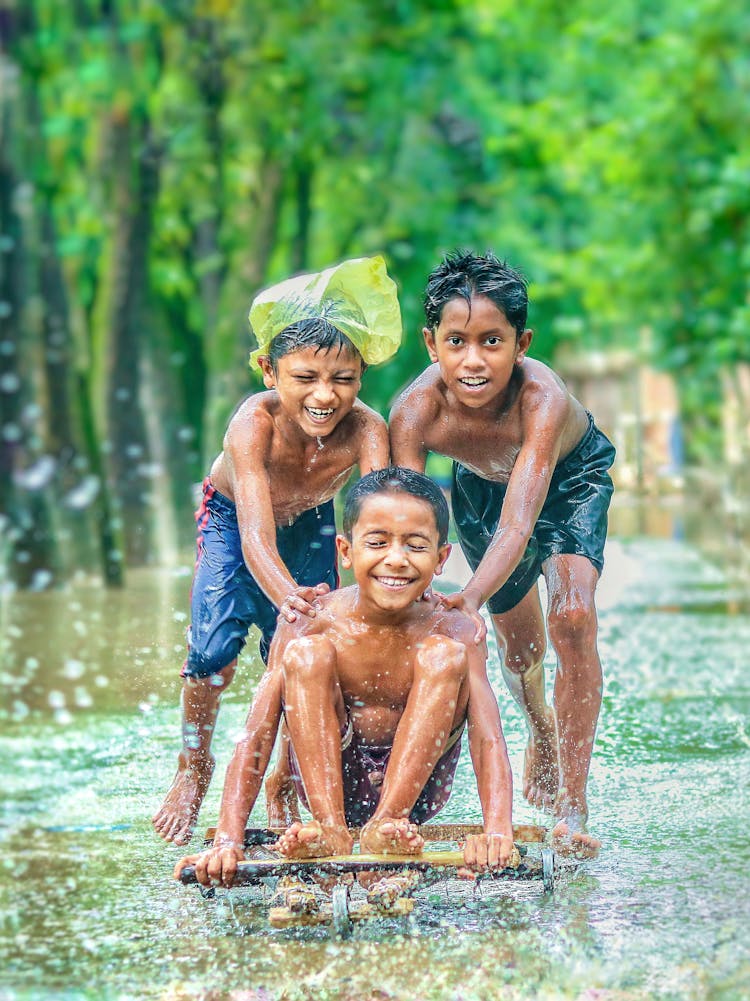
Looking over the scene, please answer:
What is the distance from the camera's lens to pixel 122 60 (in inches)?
698

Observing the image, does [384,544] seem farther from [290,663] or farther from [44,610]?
[44,610]

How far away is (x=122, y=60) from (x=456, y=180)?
8.66 m

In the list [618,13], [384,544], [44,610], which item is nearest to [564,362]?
[618,13]

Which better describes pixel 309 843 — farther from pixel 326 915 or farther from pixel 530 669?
pixel 530 669

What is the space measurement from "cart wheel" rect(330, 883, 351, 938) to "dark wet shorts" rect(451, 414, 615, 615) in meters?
1.74

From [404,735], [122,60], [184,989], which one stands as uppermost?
[122,60]

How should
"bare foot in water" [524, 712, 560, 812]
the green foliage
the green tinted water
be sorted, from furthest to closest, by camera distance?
the green foliage → "bare foot in water" [524, 712, 560, 812] → the green tinted water

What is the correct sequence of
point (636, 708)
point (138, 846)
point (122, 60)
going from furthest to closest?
1. point (122, 60)
2. point (636, 708)
3. point (138, 846)

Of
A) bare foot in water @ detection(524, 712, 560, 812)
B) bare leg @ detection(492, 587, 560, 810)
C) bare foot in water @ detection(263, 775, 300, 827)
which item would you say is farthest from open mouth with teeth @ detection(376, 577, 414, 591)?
bare leg @ detection(492, 587, 560, 810)

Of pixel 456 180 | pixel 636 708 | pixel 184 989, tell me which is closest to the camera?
pixel 184 989

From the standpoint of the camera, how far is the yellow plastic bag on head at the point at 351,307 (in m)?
5.29

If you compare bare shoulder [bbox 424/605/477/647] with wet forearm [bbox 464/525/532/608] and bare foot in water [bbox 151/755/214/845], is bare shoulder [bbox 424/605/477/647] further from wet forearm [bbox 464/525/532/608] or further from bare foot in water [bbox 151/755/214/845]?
bare foot in water [bbox 151/755/214/845]

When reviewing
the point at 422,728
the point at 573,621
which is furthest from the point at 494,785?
the point at 573,621

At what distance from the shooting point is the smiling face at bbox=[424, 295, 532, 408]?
5223 mm
